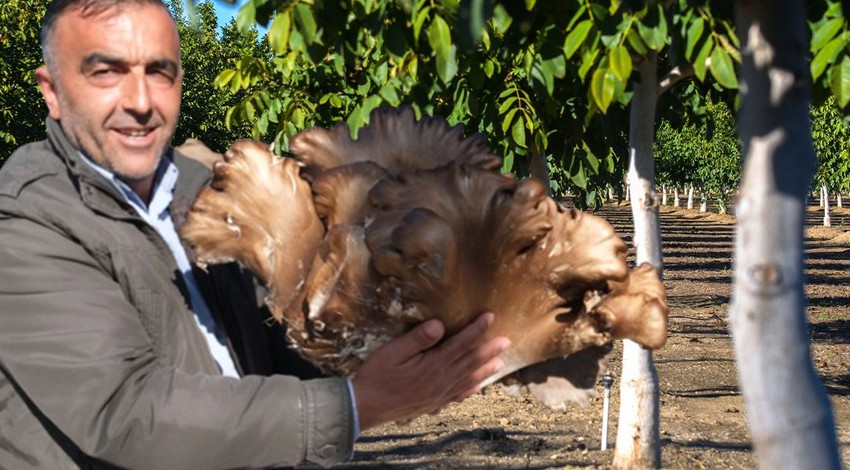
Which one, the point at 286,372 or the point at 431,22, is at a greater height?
the point at 431,22

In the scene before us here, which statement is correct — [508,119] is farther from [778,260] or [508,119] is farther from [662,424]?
[778,260]

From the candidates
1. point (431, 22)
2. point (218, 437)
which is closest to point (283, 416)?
point (218, 437)

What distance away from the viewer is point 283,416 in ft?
4.77

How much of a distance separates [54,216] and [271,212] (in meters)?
0.34

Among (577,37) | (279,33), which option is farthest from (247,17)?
(577,37)

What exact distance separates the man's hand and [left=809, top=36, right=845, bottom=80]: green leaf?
2.57m

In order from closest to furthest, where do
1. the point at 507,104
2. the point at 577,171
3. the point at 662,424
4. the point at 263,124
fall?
the point at 507,104 < the point at 577,171 < the point at 263,124 < the point at 662,424

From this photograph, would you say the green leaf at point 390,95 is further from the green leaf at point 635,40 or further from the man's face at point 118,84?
the man's face at point 118,84

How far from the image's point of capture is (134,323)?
1548 mm

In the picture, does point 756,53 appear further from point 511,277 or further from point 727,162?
point 727,162

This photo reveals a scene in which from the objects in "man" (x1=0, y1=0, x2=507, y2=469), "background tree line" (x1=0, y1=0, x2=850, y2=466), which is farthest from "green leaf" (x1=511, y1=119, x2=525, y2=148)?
"man" (x1=0, y1=0, x2=507, y2=469)

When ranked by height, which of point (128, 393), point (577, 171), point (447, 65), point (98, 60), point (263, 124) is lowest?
point (128, 393)

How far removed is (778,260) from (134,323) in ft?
3.14

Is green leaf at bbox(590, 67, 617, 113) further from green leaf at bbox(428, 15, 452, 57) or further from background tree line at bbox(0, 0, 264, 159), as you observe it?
background tree line at bbox(0, 0, 264, 159)
